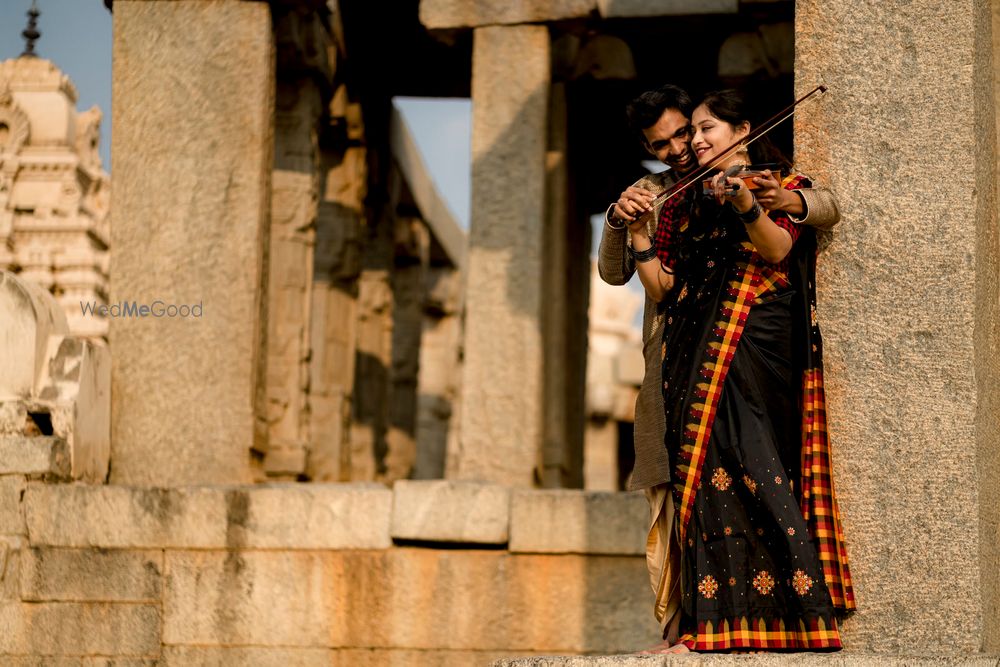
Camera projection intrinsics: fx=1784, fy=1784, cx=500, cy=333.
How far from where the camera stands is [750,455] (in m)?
5.17

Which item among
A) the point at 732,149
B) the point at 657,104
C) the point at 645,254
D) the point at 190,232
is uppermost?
the point at 190,232

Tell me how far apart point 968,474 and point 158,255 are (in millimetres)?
6271

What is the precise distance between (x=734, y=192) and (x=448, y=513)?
4363 mm

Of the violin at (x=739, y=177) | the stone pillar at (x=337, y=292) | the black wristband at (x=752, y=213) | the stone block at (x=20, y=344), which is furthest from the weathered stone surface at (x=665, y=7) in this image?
the black wristband at (x=752, y=213)

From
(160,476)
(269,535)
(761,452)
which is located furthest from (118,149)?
(761,452)

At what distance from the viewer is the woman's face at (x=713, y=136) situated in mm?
5496

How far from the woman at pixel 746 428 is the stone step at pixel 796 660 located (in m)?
0.20

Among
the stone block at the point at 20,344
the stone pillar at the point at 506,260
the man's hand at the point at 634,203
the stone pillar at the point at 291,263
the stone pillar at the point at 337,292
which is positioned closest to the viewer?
the man's hand at the point at 634,203

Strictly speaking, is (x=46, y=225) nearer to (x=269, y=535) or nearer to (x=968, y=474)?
(x=269, y=535)

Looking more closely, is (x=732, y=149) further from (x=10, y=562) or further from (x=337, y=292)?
(x=337, y=292)

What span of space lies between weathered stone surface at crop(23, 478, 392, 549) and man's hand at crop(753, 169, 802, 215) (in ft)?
14.3

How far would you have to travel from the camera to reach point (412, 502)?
359 inches

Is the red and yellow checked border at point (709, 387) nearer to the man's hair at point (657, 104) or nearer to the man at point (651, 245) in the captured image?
the man at point (651, 245)


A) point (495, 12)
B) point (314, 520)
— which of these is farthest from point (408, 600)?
point (495, 12)
